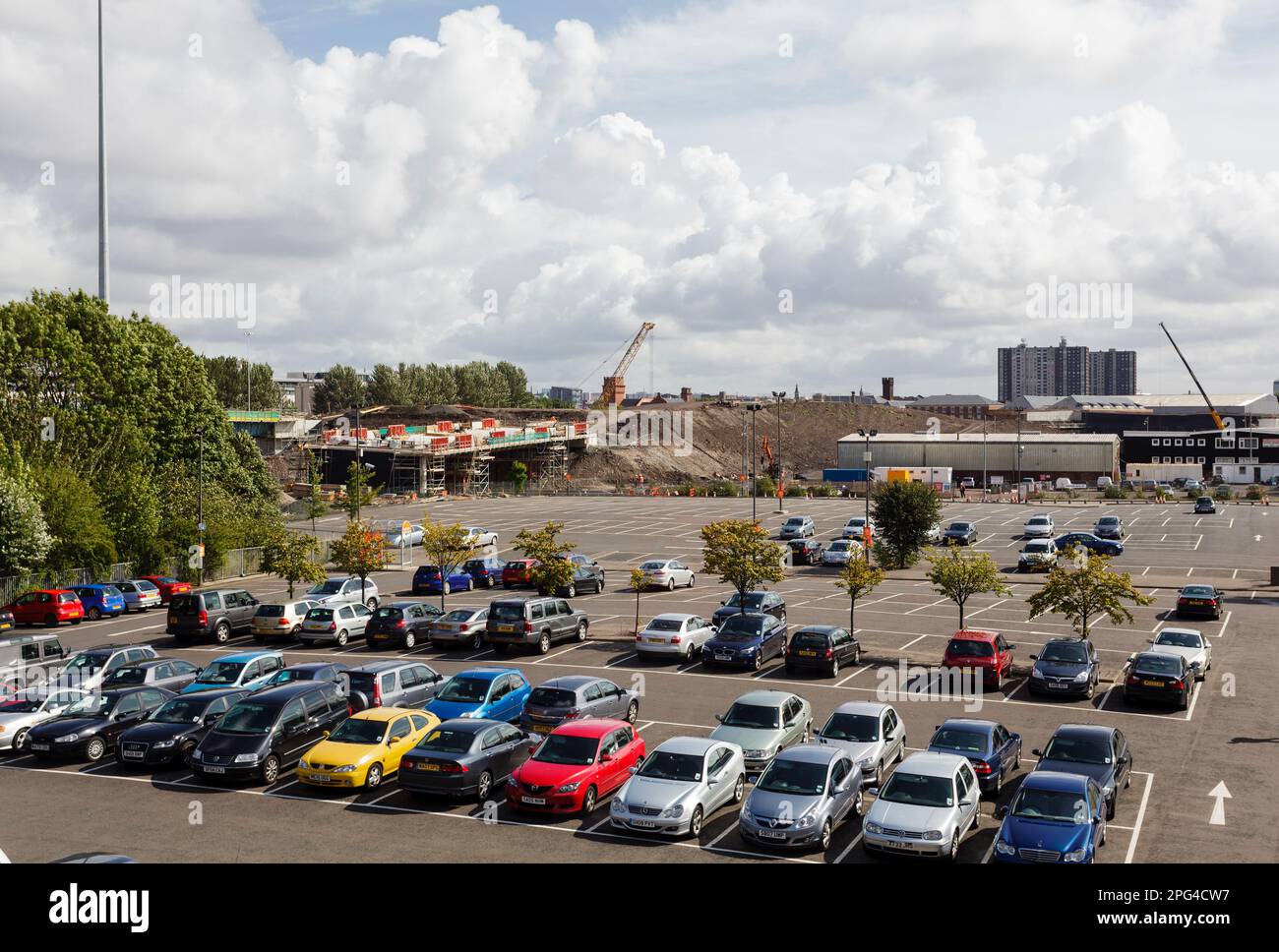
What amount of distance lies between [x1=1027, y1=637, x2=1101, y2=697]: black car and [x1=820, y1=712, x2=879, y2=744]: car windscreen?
336 inches

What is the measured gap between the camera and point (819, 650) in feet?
98.3

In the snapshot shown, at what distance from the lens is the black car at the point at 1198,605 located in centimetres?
3875

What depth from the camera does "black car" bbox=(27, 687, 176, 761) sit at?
22094 millimetres

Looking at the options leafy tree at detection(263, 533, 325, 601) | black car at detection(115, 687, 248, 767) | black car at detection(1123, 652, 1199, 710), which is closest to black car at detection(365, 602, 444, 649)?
leafy tree at detection(263, 533, 325, 601)

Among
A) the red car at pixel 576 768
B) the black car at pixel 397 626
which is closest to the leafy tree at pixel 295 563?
the black car at pixel 397 626

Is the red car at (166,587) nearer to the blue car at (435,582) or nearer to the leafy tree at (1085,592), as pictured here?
the blue car at (435,582)

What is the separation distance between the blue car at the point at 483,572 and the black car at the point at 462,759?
2858 centimetres

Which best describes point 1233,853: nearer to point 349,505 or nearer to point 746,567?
point 746,567

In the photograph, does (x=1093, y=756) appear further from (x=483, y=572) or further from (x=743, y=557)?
(x=483, y=572)

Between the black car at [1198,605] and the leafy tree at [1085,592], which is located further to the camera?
the black car at [1198,605]

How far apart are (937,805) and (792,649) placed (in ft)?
45.0

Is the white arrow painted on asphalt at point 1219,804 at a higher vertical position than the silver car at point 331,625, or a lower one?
lower

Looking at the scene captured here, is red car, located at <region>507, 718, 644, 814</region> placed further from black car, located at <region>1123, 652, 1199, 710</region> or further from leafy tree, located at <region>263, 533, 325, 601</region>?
leafy tree, located at <region>263, 533, 325, 601</region>
